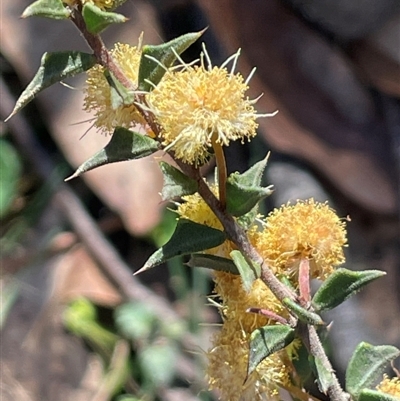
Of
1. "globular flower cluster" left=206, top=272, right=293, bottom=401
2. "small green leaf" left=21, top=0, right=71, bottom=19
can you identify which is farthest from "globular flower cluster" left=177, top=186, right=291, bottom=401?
"small green leaf" left=21, top=0, right=71, bottom=19

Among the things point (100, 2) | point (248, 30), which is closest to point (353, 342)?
point (248, 30)

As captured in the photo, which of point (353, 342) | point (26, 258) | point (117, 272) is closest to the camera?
point (353, 342)

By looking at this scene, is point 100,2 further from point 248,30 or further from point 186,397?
point 186,397

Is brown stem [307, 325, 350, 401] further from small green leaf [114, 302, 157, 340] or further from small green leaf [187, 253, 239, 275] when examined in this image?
small green leaf [114, 302, 157, 340]

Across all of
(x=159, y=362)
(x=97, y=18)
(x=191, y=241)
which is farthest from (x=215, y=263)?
(x=159, y=362)

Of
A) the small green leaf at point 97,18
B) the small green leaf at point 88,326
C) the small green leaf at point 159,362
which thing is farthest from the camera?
the small green leaf at point 88,326

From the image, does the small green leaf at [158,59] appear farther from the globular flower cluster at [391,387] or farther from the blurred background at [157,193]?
the blurred background at [157,193]

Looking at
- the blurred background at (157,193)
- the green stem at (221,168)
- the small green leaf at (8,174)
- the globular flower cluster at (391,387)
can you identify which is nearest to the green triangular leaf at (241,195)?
the green stem at (221,168)
